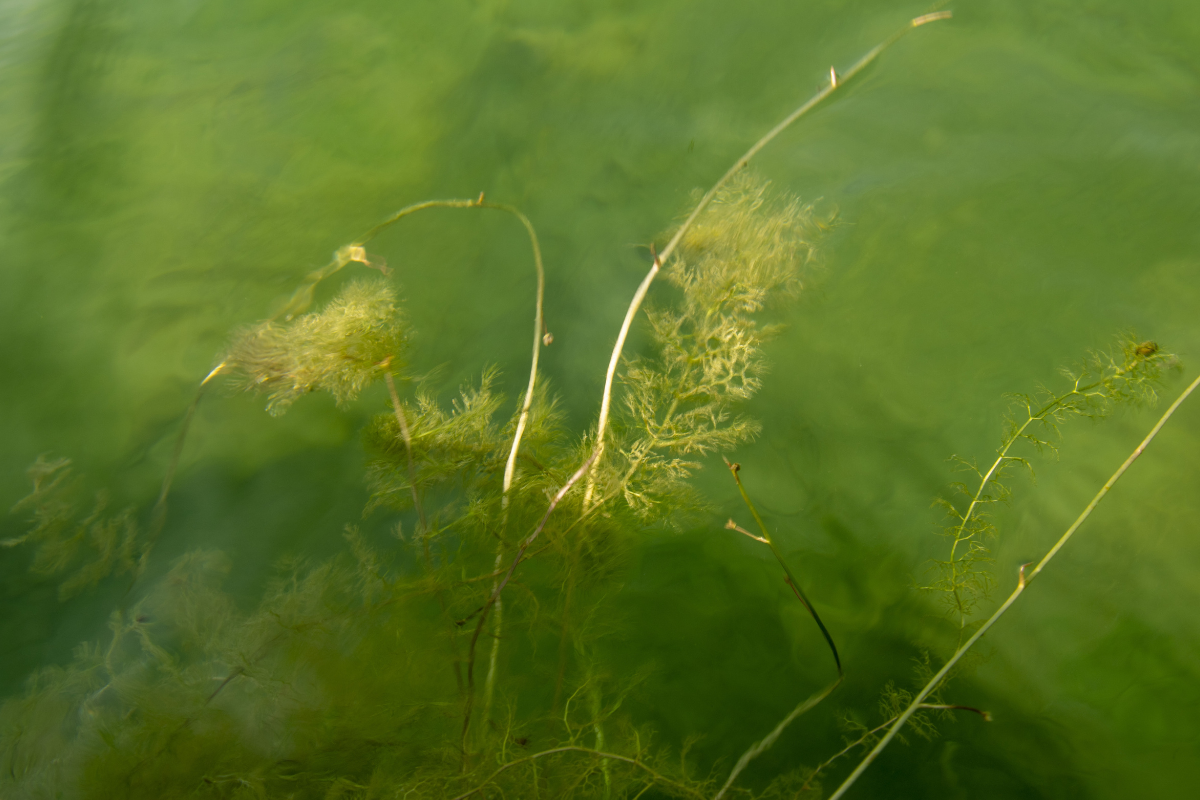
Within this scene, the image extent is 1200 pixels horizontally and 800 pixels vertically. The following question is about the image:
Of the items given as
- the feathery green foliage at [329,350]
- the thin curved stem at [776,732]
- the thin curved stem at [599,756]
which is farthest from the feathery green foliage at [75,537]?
the thin curved stem at [776,732]

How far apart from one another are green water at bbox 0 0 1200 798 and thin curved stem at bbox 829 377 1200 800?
0.03m

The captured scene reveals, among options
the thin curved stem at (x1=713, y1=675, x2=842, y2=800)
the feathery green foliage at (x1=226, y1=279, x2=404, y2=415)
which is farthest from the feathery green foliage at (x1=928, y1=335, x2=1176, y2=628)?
the feathery green foliage at (x1=226, y1=279, x2=404, y2=415)

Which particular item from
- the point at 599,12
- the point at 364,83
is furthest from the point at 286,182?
the point at 599,12

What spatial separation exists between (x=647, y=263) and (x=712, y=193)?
22cm

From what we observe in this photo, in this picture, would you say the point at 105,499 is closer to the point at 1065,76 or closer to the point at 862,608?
the point at 862,608

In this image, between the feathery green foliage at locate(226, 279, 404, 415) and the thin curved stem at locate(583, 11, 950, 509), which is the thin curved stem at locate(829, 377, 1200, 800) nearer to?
the thin curved stem at locate(583, 11, 950, 509)

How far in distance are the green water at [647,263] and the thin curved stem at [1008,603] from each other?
0.10ft

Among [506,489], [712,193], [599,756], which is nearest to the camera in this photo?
[599,756]

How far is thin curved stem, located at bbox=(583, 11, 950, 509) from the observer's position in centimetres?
161

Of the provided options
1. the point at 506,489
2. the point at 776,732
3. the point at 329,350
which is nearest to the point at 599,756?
the point at 776,732

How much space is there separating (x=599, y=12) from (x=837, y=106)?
637mm

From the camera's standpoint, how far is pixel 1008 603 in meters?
1.45

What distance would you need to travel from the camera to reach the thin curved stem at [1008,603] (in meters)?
1.43

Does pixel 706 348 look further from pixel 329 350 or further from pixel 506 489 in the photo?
pixel 329 350
